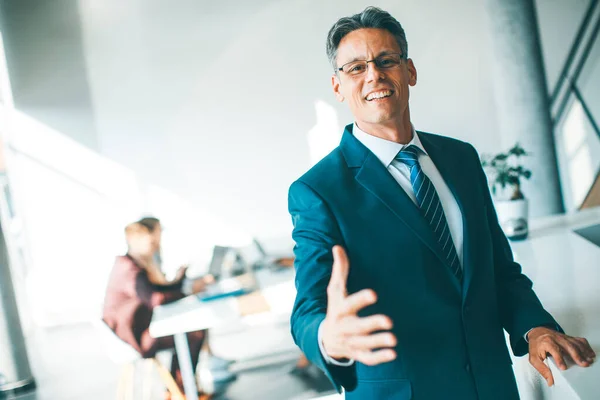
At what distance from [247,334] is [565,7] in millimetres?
3872

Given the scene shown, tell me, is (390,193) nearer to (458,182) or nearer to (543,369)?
(458,182)

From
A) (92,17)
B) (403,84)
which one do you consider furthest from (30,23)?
(403,84)

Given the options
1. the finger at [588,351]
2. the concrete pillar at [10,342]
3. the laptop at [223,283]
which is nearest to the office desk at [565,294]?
the finger at [588,351]

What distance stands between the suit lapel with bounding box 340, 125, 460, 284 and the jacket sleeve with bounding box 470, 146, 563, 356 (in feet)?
0.57

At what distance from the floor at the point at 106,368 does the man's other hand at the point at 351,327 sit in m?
3.14

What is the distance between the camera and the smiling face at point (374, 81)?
1.22m

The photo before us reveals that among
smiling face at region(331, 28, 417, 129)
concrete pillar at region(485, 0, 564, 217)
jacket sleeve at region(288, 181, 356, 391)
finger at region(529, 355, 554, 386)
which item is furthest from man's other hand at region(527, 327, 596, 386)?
concrete pillar at region(485, 0, 564, 217)

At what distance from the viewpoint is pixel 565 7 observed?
443 centimetres

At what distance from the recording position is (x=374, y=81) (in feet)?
4.00

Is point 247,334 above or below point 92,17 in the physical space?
below

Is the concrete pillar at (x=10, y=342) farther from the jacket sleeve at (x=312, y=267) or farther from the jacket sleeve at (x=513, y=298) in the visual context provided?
the jacket sleeve at (x=513, y=298)

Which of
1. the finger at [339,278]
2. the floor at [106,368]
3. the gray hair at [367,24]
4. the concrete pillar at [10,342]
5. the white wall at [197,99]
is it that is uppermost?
the white wall at [197,99]

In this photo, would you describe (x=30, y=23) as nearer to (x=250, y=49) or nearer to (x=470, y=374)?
(x=250, y=49)

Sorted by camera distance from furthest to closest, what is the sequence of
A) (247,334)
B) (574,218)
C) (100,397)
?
(247,334) < (100,397) < (574,218)
